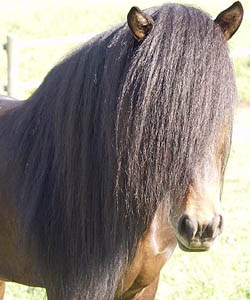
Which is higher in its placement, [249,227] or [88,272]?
[88,272]

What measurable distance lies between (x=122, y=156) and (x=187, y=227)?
0.38 m

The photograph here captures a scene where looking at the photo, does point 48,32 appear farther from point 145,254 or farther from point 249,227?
point 145,254

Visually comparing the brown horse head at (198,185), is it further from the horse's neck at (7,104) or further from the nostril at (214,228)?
the horse's neck at (7,104)

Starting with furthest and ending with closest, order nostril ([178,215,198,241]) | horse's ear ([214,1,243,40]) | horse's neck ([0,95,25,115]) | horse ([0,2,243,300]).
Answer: horse's neck ([0,95,25,115]) → horse's ear ([214,1,243,40]) → horse ([0,2,243,300]) → nostril ([178,215,198,241])

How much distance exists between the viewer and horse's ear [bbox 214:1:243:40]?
271 centimetres

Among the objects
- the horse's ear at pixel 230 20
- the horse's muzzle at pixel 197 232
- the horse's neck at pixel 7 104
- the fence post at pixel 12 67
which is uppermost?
the horse's ear at pixel 230 20

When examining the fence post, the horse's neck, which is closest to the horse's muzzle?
the horse's neck

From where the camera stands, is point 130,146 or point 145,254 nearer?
point 130,146

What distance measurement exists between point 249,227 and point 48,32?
1050 cm

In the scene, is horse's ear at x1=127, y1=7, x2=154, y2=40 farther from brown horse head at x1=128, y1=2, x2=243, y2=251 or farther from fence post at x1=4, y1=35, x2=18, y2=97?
fence post at x1=4, y1=35, x2=18, y2=97

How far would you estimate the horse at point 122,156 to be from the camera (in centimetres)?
254

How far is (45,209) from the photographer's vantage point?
2.90 m

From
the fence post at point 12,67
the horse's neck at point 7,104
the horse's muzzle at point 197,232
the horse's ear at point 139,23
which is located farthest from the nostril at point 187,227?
the fence post at point 12,67

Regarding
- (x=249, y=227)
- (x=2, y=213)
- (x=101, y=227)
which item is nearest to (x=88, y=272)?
(x=101, y=227)
